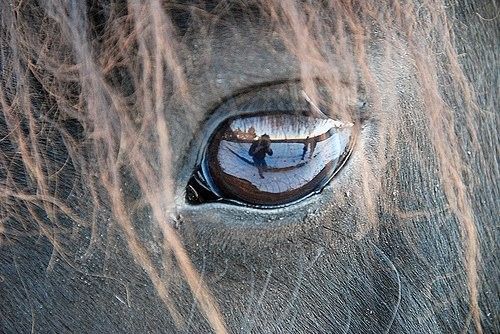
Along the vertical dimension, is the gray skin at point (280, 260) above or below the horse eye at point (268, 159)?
below

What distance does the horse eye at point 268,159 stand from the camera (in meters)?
1.13

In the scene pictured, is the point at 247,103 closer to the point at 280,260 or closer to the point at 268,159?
the point at 268,159

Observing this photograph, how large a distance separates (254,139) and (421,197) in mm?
320

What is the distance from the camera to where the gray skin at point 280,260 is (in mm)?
1118

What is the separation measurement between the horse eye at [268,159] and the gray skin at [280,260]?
0.8 inches

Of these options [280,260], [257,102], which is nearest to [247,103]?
[257,102]

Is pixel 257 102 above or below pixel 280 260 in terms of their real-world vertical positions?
above

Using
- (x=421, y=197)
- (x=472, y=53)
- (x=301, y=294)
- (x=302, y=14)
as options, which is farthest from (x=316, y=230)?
(x=472, y=53)

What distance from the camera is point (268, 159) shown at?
114 cm

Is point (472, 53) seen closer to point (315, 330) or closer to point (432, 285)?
point (432, 285)

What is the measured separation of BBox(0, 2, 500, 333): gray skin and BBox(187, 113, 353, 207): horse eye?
0.07 ft

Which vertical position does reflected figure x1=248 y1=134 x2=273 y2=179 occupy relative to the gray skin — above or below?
above

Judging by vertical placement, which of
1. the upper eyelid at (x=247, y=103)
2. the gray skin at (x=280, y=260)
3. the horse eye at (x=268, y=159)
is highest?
the upper eyelid at (x=247, y=103)

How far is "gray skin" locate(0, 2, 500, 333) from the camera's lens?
3.67 feet
